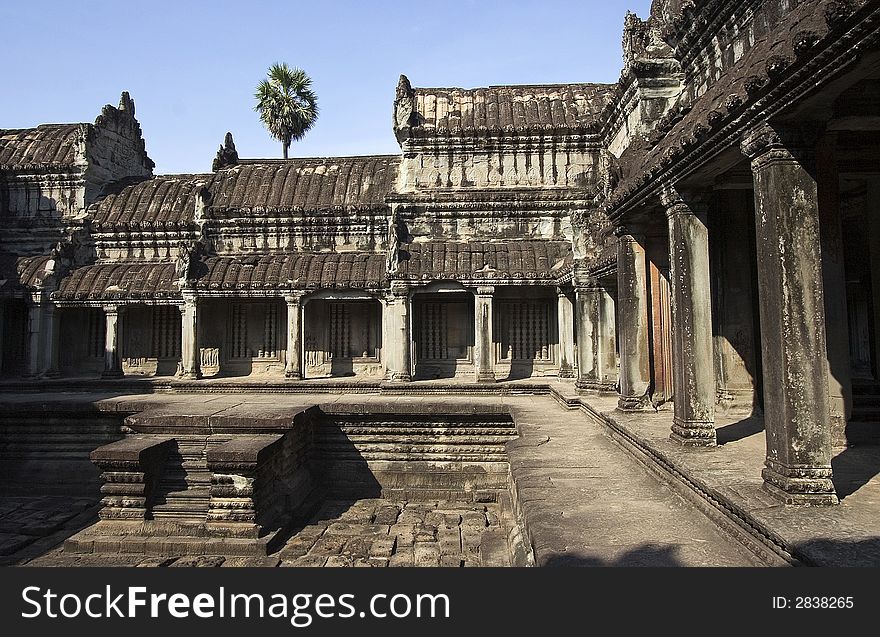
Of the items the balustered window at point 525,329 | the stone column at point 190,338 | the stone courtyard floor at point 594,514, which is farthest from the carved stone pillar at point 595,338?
the stone column at point 190,338

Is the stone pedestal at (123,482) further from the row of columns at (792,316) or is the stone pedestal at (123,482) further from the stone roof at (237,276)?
the stone roof at (237,276)

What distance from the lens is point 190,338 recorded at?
50.1ft

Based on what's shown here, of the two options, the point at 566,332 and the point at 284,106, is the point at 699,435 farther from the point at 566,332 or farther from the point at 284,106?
the point at 284,106

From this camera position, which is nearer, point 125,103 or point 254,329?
point 254,329

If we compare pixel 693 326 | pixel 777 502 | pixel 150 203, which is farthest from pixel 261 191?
pixel 777 502

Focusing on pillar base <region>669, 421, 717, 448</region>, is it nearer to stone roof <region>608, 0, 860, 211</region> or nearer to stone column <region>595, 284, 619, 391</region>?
stone roof <region>608, 0, 860, 211</region>

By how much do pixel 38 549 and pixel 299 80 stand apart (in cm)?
2845

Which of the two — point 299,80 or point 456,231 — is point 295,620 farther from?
point 299,80

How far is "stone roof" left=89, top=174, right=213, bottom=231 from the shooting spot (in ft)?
56.0

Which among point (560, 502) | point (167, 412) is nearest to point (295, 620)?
point (560, 502)

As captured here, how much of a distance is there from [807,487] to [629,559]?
1.46 metres

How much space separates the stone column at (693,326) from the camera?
6.05 meters

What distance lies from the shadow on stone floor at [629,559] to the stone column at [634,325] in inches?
179

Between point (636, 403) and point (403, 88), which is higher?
point (403, 88)
